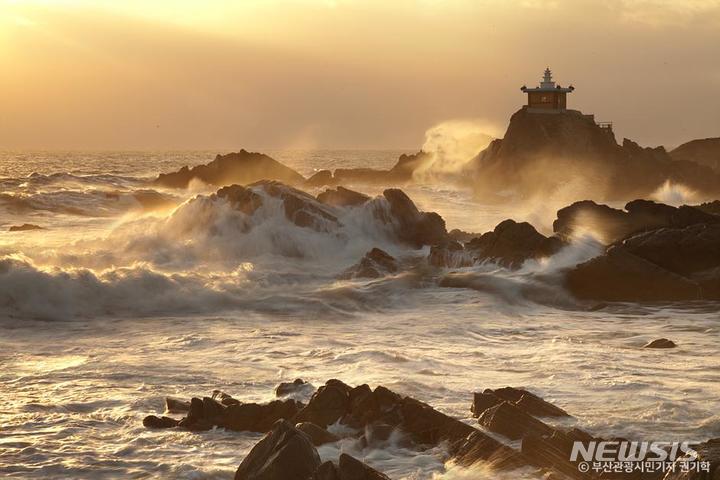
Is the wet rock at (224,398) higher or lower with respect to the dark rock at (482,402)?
lower

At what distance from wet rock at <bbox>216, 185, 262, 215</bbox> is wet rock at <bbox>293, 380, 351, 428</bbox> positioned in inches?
834

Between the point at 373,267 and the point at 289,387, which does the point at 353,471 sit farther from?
the point at 373,267

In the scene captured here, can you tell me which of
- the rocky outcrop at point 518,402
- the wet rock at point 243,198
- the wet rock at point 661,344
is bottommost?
the rocky outcrop at point 518,402

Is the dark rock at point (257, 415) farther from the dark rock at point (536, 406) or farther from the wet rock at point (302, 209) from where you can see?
the wet rock at point (302, 209)

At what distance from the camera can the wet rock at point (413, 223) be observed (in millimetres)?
33438

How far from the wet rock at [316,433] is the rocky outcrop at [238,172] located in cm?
5376

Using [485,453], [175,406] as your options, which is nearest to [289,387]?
[175,406]

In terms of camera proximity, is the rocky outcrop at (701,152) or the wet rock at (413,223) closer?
the wet rock at (413,223)

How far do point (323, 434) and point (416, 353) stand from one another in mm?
5875

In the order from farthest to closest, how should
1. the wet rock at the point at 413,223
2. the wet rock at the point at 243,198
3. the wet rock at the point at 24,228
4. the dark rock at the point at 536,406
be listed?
the wet rock at the point at 24,228
the wet rock at the point at 243,198
the wet rock at the point at 413,223
the dark rock at the point at 536,406

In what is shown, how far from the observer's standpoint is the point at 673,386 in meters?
14.2

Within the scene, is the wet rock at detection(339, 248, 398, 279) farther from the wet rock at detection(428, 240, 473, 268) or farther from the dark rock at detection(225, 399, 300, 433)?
the dark rock at detection(225, 399, 300, 433)

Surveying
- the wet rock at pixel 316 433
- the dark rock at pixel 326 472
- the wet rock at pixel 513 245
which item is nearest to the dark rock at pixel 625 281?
the wet rock at pixel 513 245

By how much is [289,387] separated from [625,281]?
12.5 meters
